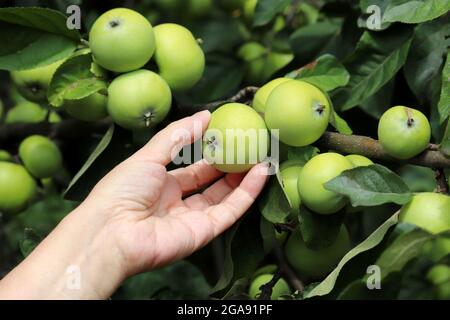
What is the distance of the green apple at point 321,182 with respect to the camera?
3.29 ft

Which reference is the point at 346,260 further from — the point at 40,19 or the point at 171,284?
the point at 171,284

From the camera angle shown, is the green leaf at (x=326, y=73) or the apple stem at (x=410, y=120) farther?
the green leaf at (x=326, y=73)

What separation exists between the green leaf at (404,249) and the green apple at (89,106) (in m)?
0.56

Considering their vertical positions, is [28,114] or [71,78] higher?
[71,78]

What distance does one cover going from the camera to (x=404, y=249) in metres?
0.86

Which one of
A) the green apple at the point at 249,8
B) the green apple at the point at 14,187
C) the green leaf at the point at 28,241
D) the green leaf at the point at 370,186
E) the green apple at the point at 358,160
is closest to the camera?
the green leaf at the point at 370,186

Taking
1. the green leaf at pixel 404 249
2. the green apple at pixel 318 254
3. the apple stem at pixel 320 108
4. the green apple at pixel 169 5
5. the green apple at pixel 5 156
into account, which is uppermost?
the apple stem at pixel 320 108

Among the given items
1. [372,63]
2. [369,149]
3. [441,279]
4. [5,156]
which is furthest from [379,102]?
[5,156]

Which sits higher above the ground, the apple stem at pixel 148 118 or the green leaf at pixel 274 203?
the apple stem at pixel 148 118

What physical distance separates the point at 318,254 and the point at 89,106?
0.44 meters

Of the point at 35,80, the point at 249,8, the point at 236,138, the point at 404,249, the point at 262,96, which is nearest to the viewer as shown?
the point at 404,249

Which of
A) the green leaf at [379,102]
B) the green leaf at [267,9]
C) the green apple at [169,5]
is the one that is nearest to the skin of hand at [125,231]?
the green leaf at [379,102]

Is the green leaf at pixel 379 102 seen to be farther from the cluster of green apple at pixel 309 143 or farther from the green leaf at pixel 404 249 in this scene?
the green leaf at pixel 404 249
